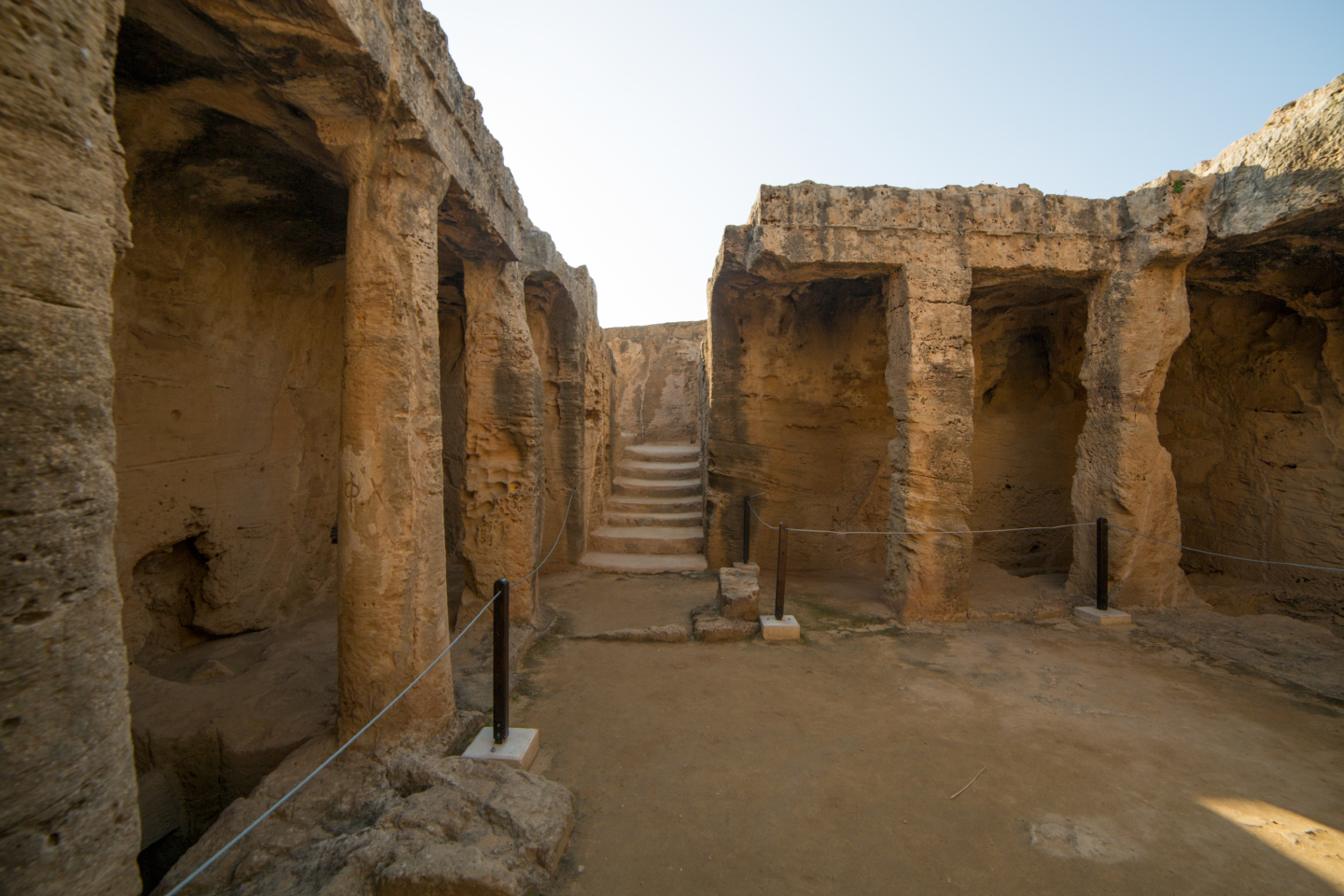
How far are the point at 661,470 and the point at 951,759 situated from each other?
807 cm

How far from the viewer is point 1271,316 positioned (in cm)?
697

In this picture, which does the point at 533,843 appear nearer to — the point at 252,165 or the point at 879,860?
the point at 879,860

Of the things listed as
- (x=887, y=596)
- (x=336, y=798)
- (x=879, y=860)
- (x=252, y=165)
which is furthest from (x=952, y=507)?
(x=252, y=165)

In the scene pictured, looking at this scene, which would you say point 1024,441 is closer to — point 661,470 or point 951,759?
point 661,470

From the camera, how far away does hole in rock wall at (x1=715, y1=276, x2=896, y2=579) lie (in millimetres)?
8031

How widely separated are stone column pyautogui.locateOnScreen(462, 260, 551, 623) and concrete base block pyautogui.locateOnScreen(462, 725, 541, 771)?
2.07 metres

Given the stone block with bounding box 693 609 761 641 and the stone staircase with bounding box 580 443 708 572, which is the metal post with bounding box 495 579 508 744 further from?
the stone staircase with bounding box 580 443 708 572

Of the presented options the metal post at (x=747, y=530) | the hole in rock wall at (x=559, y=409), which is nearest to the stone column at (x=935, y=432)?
the metal post at (x=747, y=530)

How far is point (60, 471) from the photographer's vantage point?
154 centimetres

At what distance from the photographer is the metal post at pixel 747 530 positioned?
7.75 metres

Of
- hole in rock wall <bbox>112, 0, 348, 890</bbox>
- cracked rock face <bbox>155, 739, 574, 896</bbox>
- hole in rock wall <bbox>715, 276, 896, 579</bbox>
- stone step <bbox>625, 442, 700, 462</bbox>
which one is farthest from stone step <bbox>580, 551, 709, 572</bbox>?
cracked rock face <bbox>155, 739, 574, 896</bbox>

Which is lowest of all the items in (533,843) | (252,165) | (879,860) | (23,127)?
(879,860)

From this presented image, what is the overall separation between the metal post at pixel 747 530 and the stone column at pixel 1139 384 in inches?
136

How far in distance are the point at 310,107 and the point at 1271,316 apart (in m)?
9.16
